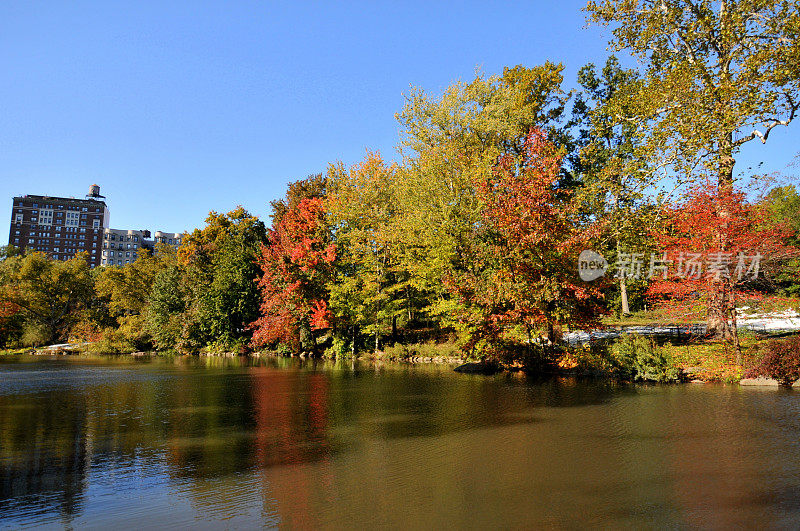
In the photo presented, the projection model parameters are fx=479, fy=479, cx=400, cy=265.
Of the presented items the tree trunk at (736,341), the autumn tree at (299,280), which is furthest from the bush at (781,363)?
the autumn tree at (299,280)

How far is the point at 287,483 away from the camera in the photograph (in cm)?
693

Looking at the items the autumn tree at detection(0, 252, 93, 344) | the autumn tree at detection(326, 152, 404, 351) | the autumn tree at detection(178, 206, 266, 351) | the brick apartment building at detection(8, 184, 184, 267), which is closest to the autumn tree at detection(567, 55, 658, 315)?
the autumn tree at detection(326, 152, 404, 351)

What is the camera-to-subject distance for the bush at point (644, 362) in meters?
16.5

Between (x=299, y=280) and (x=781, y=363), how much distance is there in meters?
25.4

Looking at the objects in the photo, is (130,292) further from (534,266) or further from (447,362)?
(534,266)

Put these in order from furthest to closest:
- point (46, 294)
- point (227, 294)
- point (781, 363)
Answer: point (46, 294), point (227, 294), point (781, 363)

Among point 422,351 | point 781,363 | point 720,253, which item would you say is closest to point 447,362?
point 422,351

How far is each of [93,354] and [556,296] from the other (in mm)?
41442

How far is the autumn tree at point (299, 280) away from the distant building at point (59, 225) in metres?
120

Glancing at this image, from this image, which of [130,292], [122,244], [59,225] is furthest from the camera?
[122,244]

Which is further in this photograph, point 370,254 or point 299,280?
point 299,280

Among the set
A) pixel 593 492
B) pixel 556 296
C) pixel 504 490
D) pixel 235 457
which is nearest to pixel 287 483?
pixel 235 457

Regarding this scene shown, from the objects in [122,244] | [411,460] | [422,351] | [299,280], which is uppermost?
[122,244]

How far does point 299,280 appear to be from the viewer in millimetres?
32031
